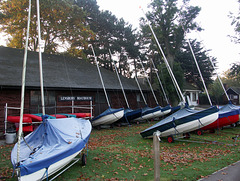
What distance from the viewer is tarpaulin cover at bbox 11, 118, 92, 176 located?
5000 millimetres

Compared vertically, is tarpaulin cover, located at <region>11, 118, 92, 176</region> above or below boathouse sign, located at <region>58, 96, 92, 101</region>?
below

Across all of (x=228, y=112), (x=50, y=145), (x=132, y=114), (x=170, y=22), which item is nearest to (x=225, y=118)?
(x=228, y=112)

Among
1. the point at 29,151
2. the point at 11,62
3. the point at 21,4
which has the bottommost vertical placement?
the point at 29,151

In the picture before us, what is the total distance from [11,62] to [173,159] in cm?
1521

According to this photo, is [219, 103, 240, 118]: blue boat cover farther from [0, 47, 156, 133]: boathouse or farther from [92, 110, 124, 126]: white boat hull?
[0, 47, 156, 133]: boathouse

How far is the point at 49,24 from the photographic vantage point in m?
27.7

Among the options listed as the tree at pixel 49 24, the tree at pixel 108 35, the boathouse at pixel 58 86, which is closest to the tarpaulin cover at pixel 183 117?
the boathouse at pixel 58 86

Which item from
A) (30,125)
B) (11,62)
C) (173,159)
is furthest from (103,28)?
(173,159)

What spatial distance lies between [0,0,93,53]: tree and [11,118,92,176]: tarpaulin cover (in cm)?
2028

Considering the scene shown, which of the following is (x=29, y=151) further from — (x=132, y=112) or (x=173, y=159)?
(x=132, y=112)

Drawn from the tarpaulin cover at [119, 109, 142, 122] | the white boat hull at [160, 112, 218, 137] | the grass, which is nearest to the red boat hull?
the white boat hull at [160, 112, 218, 137]

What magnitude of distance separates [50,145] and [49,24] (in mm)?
24528

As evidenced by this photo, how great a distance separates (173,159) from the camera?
796 cm

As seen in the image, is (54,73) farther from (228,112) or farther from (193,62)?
(193,62)
